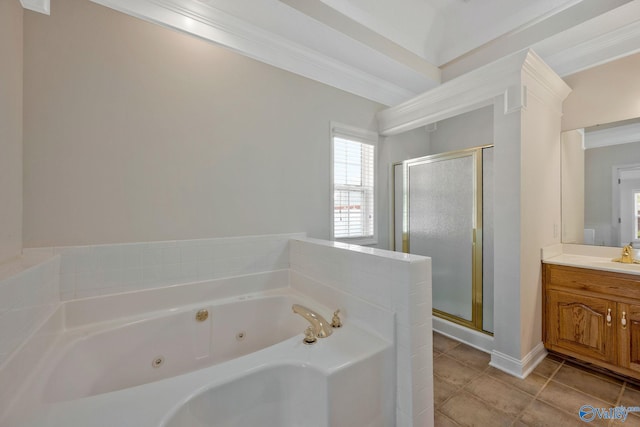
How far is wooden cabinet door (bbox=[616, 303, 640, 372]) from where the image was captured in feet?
5.48

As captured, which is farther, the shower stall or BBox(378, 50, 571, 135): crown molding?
the shower stall

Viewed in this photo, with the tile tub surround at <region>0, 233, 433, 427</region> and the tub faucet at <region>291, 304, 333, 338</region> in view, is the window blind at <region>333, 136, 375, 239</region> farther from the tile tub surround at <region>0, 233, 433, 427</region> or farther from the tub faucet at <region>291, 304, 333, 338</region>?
the tub faucet at <region>291, 304, 333, 338</region>

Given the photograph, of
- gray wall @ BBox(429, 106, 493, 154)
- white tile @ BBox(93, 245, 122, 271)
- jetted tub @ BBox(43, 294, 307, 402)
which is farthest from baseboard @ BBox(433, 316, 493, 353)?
white tile @ BBox(93, 245, 122, 271)

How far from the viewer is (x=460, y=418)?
146cm

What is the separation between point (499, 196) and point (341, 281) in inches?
57.4

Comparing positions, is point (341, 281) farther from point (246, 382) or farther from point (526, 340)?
point (526, 340)

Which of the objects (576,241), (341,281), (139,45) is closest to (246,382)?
(341,281)

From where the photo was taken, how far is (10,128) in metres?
1.21

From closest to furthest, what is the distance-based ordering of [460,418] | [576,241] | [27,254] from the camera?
[27,254], [460,418], [576,241]

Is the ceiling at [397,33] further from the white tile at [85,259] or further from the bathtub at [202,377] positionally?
the bathtub at [202,377]

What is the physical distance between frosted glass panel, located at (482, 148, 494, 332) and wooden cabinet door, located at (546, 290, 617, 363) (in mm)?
407

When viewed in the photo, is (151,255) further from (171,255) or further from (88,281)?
(88,281)

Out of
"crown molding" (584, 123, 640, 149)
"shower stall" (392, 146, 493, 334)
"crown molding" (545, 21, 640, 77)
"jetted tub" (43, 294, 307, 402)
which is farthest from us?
"shower stall" (392, 146, 493, 334)

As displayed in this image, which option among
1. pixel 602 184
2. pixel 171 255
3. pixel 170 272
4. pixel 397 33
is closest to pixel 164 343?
pixel 170 272
